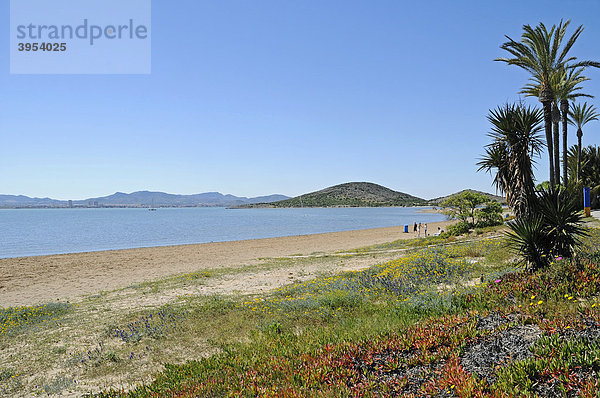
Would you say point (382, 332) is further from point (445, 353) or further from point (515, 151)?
point (515, 151)

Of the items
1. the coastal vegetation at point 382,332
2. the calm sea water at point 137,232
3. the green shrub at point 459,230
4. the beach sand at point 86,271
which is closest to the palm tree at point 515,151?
the coastal vegetation at point 382,332

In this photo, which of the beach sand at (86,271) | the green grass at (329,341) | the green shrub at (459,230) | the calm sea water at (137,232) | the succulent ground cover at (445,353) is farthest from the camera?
the calm sea water at (137,232)

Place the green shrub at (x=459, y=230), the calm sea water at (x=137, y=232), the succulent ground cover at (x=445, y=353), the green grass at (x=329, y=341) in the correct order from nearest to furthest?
the succulent ground cover at (x=445, y=353) < the green grass at (x=329, y=341) < the green shrub at (x=459, y=230) < the calm sea water at (x=137, y=232)

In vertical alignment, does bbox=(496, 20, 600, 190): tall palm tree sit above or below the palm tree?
above

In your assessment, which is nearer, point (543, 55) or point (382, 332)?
point (382, 332)

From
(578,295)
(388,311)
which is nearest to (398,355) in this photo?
(388,311)

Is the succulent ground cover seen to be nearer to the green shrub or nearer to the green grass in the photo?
the green grass

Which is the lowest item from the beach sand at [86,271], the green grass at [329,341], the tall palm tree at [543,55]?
the beach sand at [86,271]

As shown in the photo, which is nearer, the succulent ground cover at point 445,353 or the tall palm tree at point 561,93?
the succulent ground cover at point 445,353

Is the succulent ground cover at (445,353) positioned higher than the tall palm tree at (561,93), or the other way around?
the tall palm tree at (561,93)

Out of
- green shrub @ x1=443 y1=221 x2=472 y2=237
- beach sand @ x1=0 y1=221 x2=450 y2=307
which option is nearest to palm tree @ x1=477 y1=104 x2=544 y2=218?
beach sand @ x1=0 y1=221 x2=450 y2=307

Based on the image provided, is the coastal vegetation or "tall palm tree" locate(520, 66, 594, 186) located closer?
the coastal vegetation

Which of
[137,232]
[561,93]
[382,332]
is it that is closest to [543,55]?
[561,93]

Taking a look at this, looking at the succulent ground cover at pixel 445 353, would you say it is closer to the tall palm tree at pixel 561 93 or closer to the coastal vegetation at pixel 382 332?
the coastal vegetation at pixel 382 332
